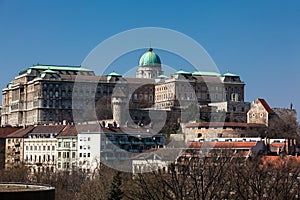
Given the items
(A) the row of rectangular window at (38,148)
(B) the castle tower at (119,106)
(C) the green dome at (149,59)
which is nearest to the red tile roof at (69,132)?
(A) the row of rectangular window at (38,148)

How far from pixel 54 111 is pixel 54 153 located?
4422 cm

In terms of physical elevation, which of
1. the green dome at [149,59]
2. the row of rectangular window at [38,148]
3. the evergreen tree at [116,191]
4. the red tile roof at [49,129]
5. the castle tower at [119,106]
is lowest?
the evergreen tree at [116,191]

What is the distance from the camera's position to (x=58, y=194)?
47.5 m

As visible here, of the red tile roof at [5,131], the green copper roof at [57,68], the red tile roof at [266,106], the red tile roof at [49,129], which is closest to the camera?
the red tile roof at [49,129]

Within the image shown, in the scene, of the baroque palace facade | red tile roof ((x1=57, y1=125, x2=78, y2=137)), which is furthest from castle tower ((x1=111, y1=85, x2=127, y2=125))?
red tile roof ((x1=57, y1=125, x2=78, y2=137))

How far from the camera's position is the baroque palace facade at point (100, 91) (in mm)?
118500

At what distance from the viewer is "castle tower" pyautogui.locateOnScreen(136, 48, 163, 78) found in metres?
133

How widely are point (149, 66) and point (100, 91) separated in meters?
13.3

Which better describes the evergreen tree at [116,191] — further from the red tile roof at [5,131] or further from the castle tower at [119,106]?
the castle tower at [119,106]

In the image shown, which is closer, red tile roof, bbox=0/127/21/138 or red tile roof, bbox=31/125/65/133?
red tile roof, bbox=31/125/65/133

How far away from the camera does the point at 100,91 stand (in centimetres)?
12375

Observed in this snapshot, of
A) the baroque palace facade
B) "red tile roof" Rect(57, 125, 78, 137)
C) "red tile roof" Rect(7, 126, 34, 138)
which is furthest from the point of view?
the baroque palace facade

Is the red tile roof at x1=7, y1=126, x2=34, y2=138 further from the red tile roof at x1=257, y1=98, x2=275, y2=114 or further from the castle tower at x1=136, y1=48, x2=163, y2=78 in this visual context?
the castle tower at x1=136, y1=48, x2=163, y2=78

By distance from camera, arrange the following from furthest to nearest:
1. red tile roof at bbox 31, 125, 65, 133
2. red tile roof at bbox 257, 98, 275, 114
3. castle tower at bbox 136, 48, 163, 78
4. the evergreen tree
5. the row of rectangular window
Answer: castle tower at bbox 136, 48, 163, 78, red tile roof at bbox 257, 98, 275, 114, red tile roof at bbox 31, 125, 65, 133, the row of rectangular window, the evergreen tree
